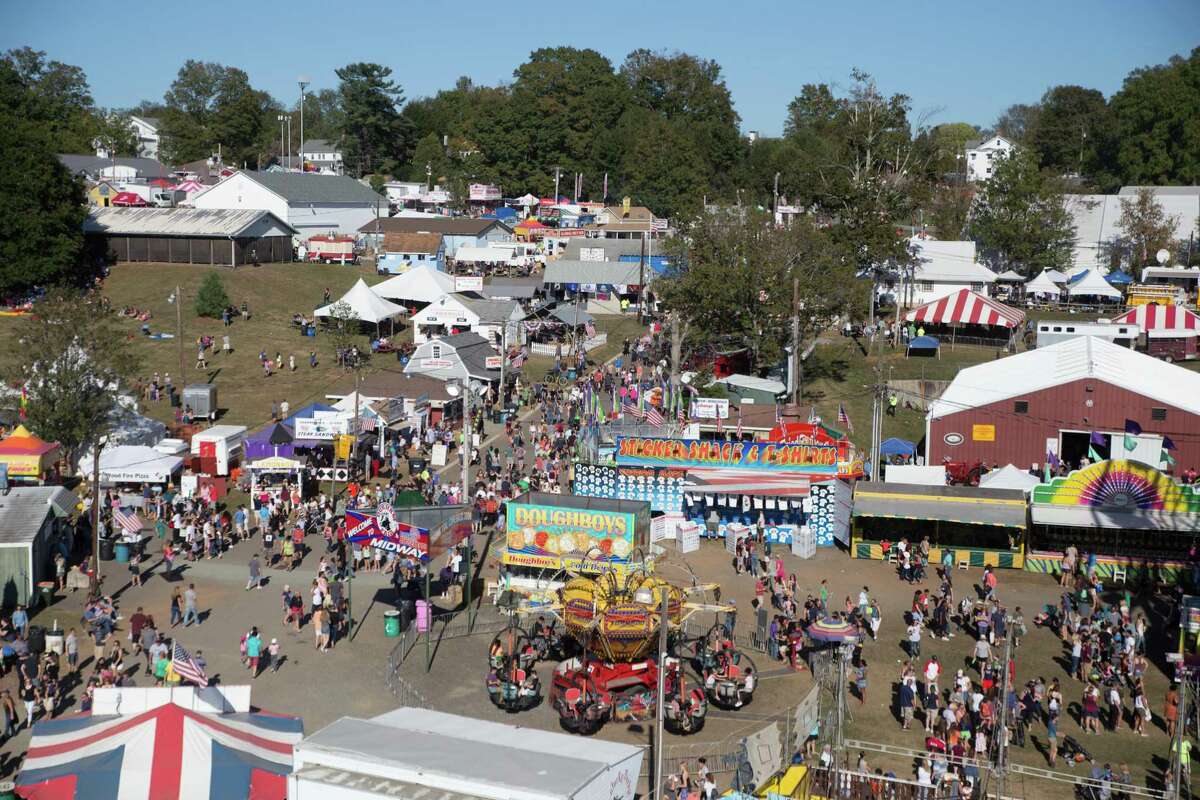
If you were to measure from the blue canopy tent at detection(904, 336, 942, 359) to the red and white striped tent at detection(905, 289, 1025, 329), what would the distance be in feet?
7.19

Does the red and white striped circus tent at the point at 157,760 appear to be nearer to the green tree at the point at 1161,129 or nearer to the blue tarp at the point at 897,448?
the blue tarp at the point at 897,448

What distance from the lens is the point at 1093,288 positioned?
240ft

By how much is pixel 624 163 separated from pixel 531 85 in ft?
51.3

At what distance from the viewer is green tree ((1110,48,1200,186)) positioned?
108 metres

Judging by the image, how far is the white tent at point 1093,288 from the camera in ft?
240

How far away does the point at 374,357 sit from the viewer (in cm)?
6022

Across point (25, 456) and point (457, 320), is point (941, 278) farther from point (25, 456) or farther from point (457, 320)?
point (25, 456)

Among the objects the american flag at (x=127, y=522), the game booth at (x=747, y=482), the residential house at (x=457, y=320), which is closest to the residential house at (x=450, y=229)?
the residential house at (x=457, y=320)

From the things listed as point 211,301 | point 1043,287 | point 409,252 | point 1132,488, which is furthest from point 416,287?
point 1132,488

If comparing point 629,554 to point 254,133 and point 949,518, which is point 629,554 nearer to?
point 949,518

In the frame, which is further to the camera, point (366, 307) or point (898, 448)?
point (366, 307)

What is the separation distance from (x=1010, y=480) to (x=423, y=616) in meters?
18.5

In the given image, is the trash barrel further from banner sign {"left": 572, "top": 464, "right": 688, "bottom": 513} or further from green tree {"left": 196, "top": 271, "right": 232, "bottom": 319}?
green tree {"left": 196, "top": 271, "right": 232, "bottom": 319}

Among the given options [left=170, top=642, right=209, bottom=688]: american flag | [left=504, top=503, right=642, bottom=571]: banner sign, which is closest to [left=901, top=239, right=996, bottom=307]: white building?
[left=504, top=503, right=642, bottom=571]: banner sign
